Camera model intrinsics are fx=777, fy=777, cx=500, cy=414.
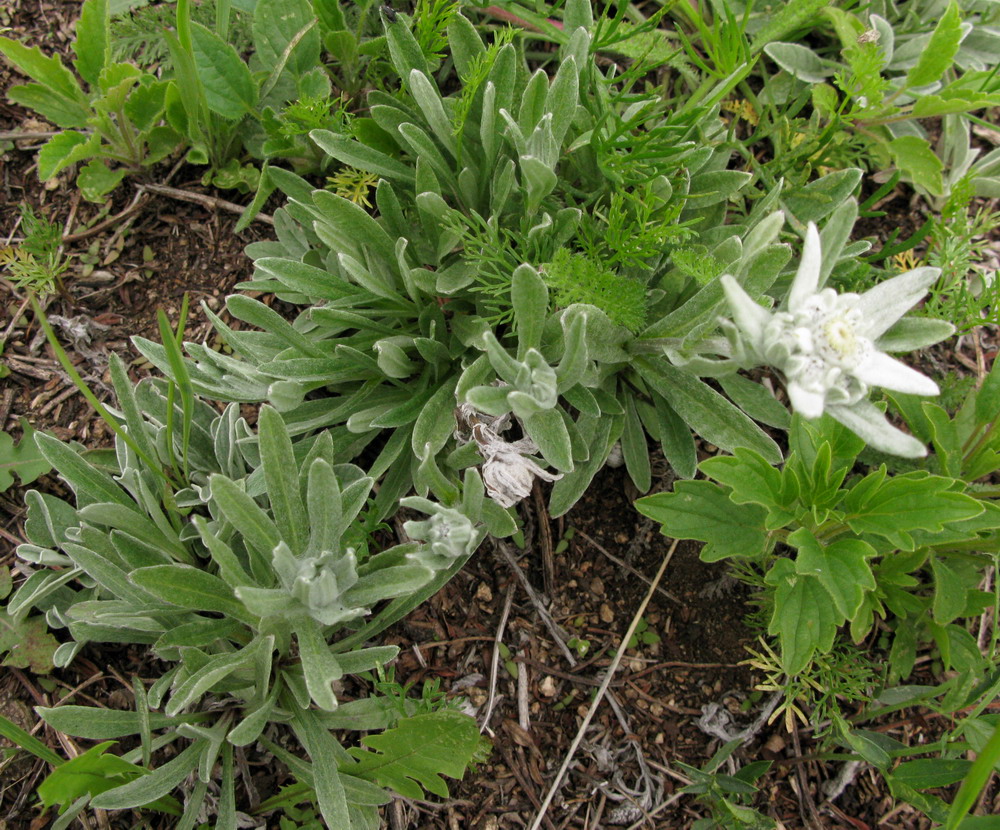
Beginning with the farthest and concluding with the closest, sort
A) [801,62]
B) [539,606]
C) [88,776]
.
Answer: [801,62] < [539,606] < [88,776]

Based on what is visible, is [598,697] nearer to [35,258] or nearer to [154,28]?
[35,258]

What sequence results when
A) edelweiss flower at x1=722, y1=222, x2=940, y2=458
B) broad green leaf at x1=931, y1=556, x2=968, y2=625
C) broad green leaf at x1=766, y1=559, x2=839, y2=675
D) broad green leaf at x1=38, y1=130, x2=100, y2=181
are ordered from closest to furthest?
edelweiss flower at x1=722, y1=222, x2=940, y2=458 → broad green leaf at x1=766, y1=559, x2=839, y2=675 → broad green leaf at x1=931, y1=556, x2=968, y2=625 → broad green leaf at x1=38, y1=130, x2=100, y2=181

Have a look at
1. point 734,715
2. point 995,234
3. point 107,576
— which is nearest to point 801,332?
point 734,715

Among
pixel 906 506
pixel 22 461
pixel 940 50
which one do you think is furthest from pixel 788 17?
pixel 22 461

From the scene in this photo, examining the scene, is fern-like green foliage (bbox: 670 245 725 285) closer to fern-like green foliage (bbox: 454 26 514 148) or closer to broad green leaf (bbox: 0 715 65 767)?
fern-like green foliage (bbox: 454 26 514 148)

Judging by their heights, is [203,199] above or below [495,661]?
above

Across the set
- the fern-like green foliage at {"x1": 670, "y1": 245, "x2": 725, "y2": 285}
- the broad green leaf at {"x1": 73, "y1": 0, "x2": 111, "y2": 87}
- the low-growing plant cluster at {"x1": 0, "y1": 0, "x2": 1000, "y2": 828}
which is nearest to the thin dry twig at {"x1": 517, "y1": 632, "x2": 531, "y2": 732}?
the low-growing plant cluster at {"x1": 0, "y1": 0, "x2": 1000, "y2": 828}

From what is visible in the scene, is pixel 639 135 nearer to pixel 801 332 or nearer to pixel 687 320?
pixel 687 320
